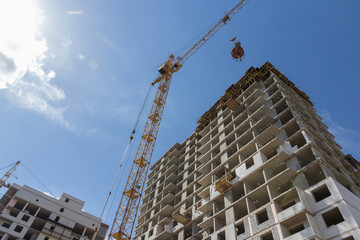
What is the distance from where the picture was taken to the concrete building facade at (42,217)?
64125 mm

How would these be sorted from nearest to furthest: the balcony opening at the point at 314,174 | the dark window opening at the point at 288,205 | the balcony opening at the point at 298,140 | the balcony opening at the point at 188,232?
1. the dark window opening at the point at 288,205
2. the balcony opening at the point at 314,174
3. the balcony opening at the point at 298,140
4. the balcony opening at the point at 188,232

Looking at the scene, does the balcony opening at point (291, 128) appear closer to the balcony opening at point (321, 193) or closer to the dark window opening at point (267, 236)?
the balcony opening at point (321, 193)

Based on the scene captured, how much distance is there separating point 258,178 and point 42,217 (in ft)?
196

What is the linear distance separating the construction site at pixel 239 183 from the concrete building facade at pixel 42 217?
0.76 feet

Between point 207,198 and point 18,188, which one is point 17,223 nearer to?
point 18,188

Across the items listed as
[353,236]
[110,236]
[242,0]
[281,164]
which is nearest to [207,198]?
[281,164]

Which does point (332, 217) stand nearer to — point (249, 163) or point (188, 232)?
point (249, 163)

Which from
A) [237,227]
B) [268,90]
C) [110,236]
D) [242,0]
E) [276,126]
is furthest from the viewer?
[242,0]

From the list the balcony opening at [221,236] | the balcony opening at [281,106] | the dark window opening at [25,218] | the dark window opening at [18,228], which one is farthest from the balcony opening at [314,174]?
the dark window opening at [25,218]

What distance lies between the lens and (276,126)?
40.2 metres

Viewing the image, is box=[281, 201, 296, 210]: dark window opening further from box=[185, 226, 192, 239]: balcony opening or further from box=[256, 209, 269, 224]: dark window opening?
box=[185, 226, 192, 239]: balcony opening

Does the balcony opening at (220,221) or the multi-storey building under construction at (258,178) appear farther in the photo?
the balcony opening at (220,221)

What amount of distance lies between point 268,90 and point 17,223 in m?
61.2

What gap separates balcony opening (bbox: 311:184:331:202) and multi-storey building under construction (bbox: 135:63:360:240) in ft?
Answer: 0.29
